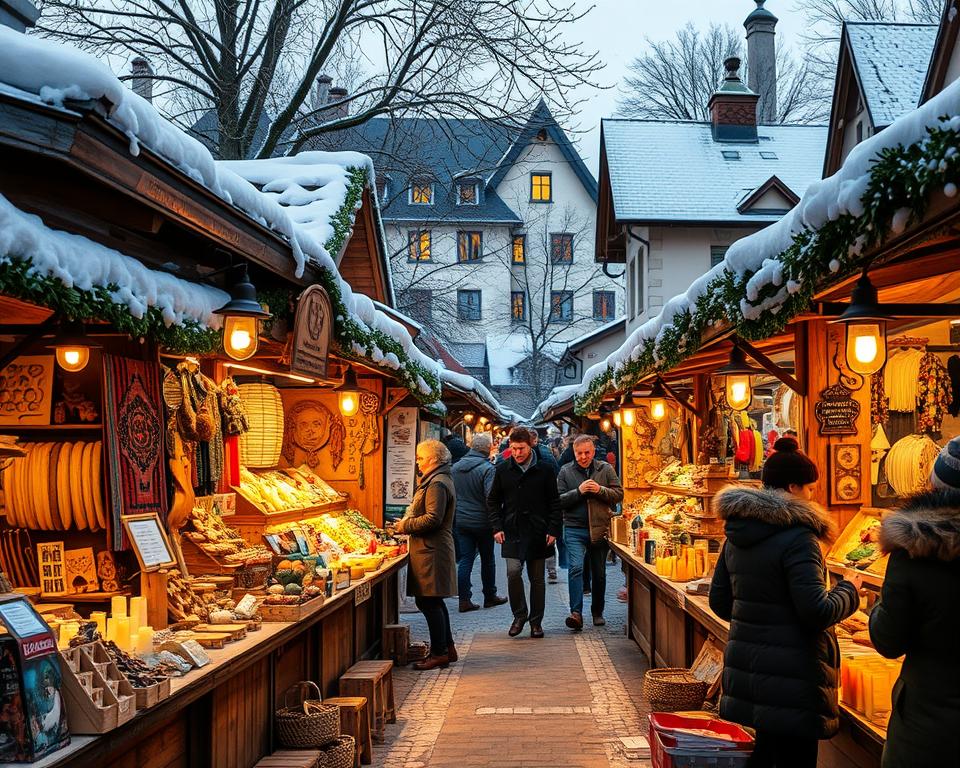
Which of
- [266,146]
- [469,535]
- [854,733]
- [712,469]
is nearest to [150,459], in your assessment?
[854,733]

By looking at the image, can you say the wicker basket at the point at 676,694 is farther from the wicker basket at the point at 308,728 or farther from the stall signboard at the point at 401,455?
the stall signboard at the point at 401,455

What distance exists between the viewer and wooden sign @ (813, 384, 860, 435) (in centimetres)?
689

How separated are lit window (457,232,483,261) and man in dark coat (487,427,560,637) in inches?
1557

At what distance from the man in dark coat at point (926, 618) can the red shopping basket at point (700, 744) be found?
1630 mm

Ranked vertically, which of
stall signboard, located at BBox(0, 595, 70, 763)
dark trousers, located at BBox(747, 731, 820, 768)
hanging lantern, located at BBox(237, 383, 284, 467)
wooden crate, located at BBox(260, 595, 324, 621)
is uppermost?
hanging lantern, located at BBox(237, 383, 284, 467)

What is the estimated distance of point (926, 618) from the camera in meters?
3.58

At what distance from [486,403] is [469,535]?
35.4 feet

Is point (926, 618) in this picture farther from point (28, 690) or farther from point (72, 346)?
point (72, 346)

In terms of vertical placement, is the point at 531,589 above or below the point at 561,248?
below

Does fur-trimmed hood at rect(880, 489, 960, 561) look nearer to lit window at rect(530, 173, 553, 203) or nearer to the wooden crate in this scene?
the wooden crate

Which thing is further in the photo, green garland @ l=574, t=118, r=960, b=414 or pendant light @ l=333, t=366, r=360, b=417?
pendant light @ l=333, t=366, r=360, b=417

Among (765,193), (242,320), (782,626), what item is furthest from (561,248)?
(782,626)

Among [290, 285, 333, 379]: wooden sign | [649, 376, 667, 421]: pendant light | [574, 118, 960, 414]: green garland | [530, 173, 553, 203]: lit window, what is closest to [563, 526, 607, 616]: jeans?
[649, 376, 667, 421]: pendant light

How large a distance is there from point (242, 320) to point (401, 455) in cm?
660
